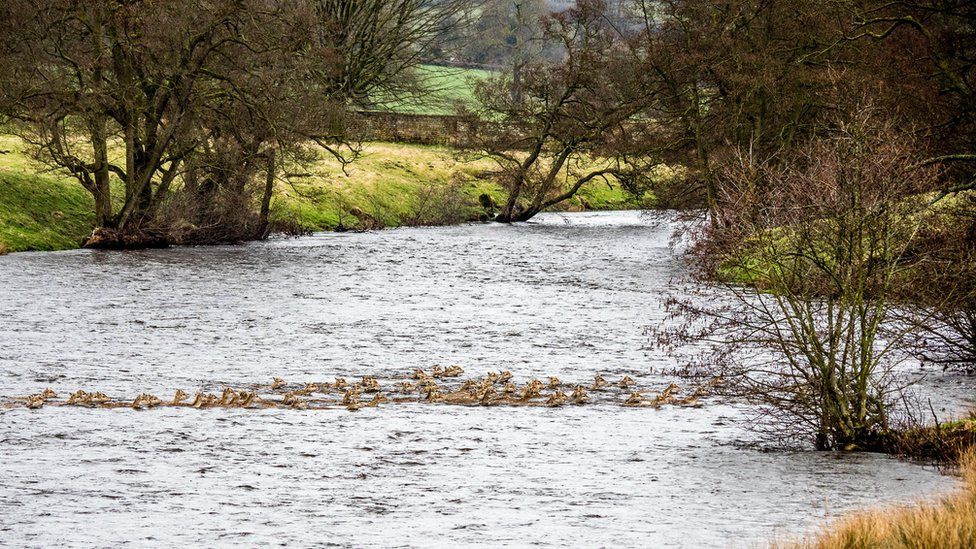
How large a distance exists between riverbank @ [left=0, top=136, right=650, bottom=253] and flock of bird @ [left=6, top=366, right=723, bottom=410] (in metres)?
24.8

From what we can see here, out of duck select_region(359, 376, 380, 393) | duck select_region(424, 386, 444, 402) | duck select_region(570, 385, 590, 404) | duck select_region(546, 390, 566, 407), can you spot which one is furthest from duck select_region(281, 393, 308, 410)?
duck select_region(570, 385, 590, 404)

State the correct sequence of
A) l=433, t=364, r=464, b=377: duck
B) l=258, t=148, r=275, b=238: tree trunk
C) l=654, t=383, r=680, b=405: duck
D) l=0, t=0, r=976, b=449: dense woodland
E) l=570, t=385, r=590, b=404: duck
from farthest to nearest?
l=258, t=148, r=275, b=238: tree trunk → l=433, t=364, r=464, b=377: duck → l=570, t=385, r=590, b=404: duck → l=654, t=383, r=680, b=405: duck → l=0, t=0, r=976, b=449: dense woodland

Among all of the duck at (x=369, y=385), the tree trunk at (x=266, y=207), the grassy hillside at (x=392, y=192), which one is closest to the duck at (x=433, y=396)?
the duck at (x=369, y=385)

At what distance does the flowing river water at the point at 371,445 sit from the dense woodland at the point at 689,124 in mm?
1914

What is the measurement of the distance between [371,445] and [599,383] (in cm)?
610

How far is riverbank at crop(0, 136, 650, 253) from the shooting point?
1748 inches

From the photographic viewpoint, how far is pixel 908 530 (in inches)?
367

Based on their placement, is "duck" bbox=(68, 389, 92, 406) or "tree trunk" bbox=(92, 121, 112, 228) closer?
"duck" bbox=(68, 389, 92, 406)

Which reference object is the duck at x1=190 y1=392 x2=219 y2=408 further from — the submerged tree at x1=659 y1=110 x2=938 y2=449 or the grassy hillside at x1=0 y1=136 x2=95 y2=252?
the grassy hillside at x1=0 y1=136 x2=95 y2=252

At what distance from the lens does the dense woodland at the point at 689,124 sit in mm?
15164

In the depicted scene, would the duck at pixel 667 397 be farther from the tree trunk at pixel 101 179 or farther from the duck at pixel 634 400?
the tree trunk at pixel 101 179

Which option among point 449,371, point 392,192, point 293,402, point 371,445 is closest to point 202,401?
point 293,402

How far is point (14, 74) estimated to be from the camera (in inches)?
1599

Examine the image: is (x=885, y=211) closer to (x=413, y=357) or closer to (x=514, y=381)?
(x=514, y=381)
